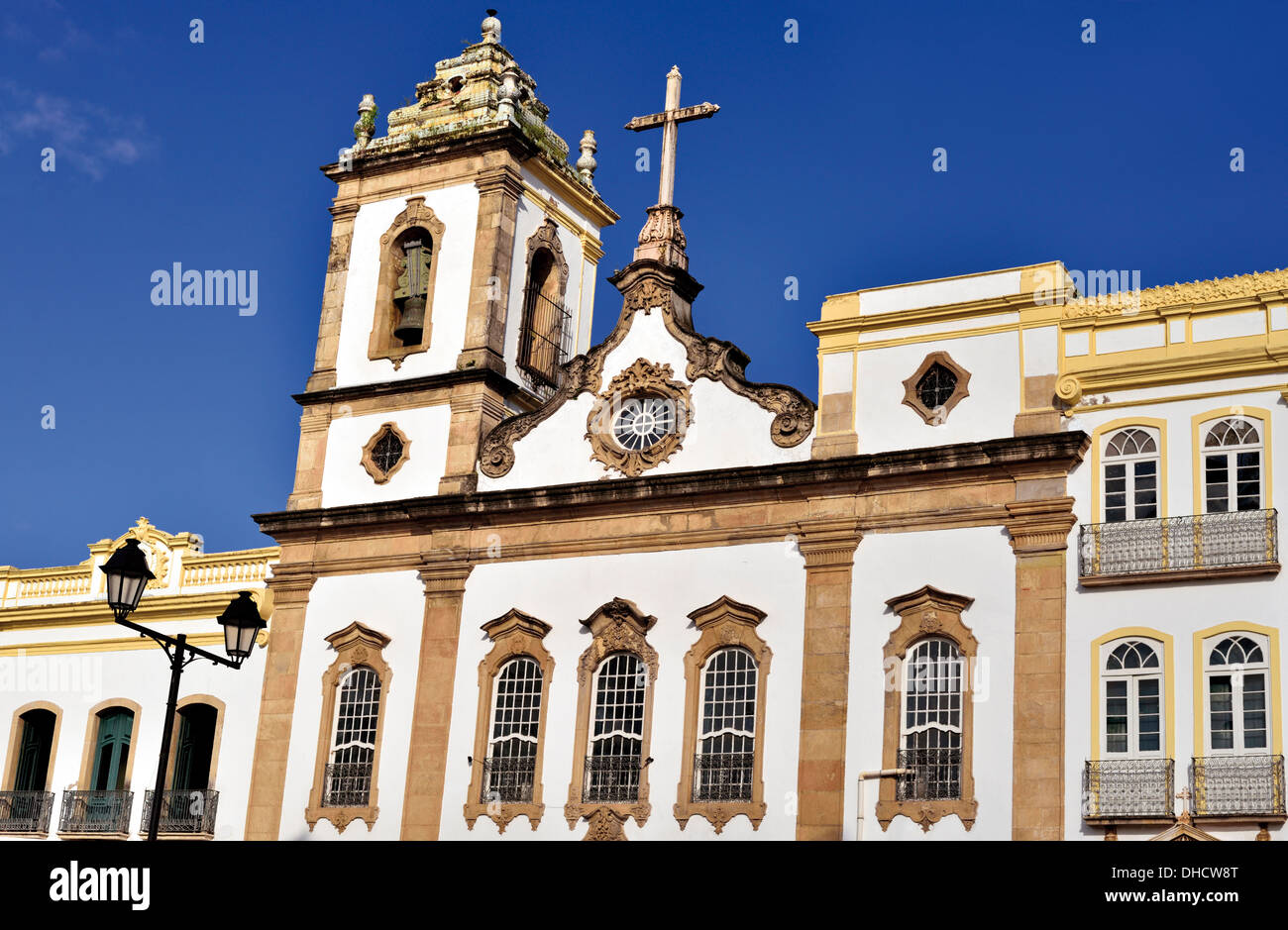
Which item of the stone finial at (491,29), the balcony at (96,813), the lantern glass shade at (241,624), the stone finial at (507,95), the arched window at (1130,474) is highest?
the stone finial at (491,29)

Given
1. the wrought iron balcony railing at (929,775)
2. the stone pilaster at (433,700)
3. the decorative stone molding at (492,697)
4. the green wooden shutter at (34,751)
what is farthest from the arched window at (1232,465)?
the green wooden shutter at (34,751)

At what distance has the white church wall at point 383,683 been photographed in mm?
28219

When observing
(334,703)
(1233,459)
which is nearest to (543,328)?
(334,703)

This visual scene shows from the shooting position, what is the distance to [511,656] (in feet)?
92.0

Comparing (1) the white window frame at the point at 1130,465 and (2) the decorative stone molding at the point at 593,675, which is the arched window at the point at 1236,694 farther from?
(2) the decorative stone molding at the point at 593,675

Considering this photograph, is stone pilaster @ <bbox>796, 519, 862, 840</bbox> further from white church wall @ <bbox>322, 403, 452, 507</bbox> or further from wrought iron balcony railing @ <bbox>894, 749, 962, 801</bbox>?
white church wall @ <bbox>322, 403, 452, 507</bbox>

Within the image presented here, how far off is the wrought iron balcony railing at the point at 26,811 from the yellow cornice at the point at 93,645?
108 inches

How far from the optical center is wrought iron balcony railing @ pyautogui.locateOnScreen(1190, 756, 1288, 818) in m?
21.9

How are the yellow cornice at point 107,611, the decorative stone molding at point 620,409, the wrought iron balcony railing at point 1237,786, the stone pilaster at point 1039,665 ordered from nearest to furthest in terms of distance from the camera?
the wrought iron balcony railing at point 1237,786, the stone pilaster at point 1039,665, the decorative stone molding at point 620,409, the yellow cornice at point 107,611

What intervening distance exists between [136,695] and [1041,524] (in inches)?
682

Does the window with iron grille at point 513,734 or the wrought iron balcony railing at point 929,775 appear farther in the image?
the window with iron grille at point 513,734

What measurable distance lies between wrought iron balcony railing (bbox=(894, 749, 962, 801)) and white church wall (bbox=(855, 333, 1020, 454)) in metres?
4.58

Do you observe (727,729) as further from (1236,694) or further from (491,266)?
(491,266)
